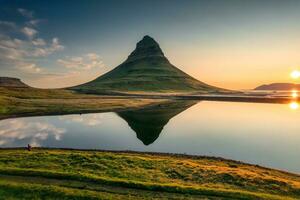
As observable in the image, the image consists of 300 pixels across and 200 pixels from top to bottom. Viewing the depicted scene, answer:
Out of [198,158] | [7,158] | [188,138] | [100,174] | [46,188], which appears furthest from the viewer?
[188,138]

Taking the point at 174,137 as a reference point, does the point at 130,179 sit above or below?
above

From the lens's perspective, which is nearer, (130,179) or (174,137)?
(130,179)

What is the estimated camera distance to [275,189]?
30.3 meters

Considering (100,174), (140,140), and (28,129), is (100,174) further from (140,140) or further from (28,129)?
(28,129)

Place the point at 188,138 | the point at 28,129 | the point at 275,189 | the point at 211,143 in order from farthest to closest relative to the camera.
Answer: the point at 28,129, the point at 188,138, the point at 211,143, the point at 275,189

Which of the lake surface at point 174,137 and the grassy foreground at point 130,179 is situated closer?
the grassy foreground at point 130,179

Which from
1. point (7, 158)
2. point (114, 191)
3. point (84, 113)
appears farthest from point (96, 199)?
point (84, 113)

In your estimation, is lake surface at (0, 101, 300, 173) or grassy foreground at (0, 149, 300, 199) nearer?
grassy foreground at (0, 149, 300, 199)

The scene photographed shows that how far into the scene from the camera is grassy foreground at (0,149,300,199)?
2777cm

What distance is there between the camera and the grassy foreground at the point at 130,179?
1093 inches

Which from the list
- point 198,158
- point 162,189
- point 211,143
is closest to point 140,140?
point 211,143

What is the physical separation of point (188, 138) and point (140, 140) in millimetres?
11979

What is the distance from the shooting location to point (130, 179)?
1265 inches

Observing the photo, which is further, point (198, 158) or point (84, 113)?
point (84, 113)
